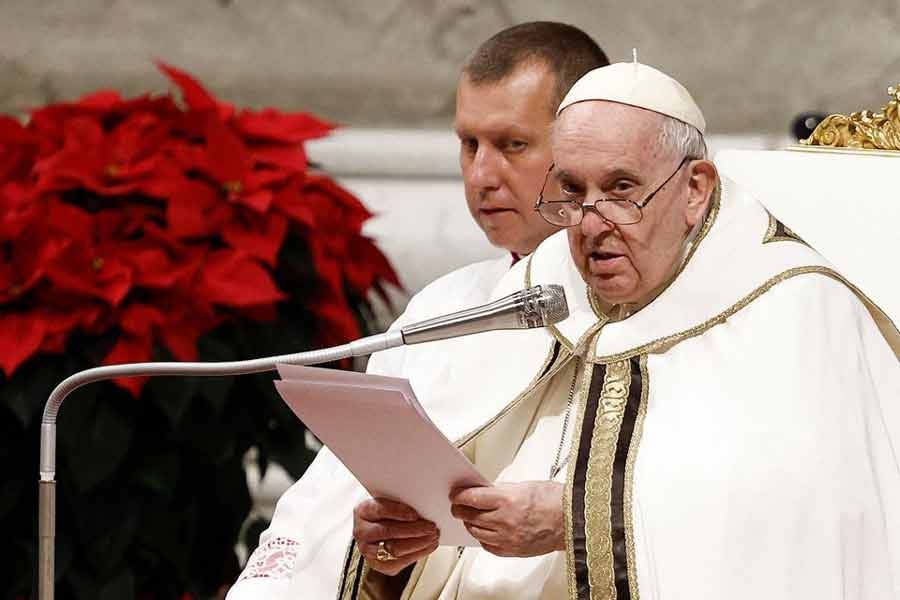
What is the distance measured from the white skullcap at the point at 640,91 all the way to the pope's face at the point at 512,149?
574 millimetres

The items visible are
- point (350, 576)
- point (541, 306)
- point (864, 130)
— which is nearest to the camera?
point (541, 306)

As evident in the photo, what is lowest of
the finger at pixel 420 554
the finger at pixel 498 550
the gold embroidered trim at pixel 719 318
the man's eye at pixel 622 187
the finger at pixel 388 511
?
the finger at pixel 498 550

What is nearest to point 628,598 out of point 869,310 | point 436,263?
point 869,310

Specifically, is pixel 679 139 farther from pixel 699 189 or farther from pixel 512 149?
pixel 512 149

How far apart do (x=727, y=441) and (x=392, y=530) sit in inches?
19.4

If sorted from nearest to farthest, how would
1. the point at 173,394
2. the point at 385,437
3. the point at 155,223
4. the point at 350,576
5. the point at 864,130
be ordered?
the point at 385,437 < the point at 350,576 < the point at 864,130 < the point at 173,394 < the point at 155,223

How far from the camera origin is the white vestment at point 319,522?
9.38ft

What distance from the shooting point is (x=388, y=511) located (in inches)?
98.8

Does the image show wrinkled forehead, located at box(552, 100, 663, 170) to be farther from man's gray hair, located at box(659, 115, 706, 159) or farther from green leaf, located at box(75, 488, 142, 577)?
green leaf, located at box(75, 488, 142, 577)

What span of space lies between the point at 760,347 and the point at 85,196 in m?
1.61

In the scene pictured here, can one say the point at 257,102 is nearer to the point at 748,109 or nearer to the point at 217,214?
the point at 217,214

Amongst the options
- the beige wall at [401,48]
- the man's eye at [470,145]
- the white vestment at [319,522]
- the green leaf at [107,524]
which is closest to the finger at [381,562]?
the white vestment at [319,522]

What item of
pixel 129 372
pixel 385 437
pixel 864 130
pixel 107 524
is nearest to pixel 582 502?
pixel 385 437

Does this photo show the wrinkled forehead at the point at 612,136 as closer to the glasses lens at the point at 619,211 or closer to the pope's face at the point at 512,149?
the glasses lens at the point at 619,211
